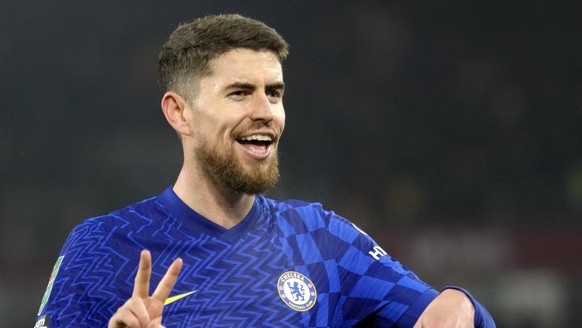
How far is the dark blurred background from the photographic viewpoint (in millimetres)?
4508

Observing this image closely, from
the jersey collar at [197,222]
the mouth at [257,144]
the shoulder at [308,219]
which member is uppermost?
the mouth at [257,144]

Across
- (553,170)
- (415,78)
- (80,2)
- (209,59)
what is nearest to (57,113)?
(80,2)

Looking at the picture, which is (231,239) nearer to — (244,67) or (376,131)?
(244,67)

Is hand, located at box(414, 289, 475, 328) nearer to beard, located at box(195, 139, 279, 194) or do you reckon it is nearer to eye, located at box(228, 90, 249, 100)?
beard, located at box(195, 139, 279, 194)

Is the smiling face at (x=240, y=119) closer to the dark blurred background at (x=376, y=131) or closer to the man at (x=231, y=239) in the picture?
the man at (x=231, y=239)

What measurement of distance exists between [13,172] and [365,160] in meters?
1.86

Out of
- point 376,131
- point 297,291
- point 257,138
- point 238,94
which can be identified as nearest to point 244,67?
point 238,94

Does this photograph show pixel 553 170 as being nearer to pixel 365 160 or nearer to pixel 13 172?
pixel 365 160

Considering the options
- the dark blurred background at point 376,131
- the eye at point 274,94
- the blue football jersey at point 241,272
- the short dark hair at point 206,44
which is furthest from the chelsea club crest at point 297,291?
the dark blurred background at point 376,131

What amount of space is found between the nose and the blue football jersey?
290 mm

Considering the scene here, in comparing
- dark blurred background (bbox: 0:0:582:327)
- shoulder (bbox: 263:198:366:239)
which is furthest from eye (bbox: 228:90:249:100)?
dark blurred background (bbox: 0:0:582:327)

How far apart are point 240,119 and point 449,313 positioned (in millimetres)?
757

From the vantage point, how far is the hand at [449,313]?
2.06 m

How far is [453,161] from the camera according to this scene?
488 cm
